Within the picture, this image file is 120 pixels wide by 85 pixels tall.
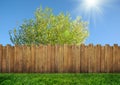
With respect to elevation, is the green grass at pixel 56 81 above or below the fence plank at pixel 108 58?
below

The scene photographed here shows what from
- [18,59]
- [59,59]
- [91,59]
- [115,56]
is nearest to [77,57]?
[91,59]

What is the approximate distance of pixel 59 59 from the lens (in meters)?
21.5

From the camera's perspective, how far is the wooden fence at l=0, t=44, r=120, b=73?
2142cm

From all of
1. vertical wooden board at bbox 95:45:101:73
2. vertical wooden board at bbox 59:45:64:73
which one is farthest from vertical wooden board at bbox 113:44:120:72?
vertical wooden board at bbox 59:45:64:73

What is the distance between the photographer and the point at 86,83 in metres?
15.5

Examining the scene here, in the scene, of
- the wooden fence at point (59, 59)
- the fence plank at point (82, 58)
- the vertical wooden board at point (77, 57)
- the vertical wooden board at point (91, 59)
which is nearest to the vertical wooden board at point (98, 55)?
the wooden fence at point (59, 59)

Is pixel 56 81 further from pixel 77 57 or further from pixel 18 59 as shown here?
pixel 18 59

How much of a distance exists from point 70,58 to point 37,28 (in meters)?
12.8

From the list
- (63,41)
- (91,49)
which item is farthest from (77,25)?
(91,49)

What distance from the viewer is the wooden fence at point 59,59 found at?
70.3 feet

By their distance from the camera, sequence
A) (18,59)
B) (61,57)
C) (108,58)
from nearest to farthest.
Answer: (61,57)
(18,59)
(108,58)

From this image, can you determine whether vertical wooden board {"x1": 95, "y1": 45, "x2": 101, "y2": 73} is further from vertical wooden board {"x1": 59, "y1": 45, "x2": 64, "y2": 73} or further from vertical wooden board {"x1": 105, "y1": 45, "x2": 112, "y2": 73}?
vertical wooden board {"x1": 59, "y1": 45, "x2": 64, "y2": 73}

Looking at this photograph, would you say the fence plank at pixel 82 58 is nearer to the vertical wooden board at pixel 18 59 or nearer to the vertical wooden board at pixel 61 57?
the vertical wooden board at pixel 61 57

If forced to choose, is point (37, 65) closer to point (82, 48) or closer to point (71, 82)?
point (82, 48)
